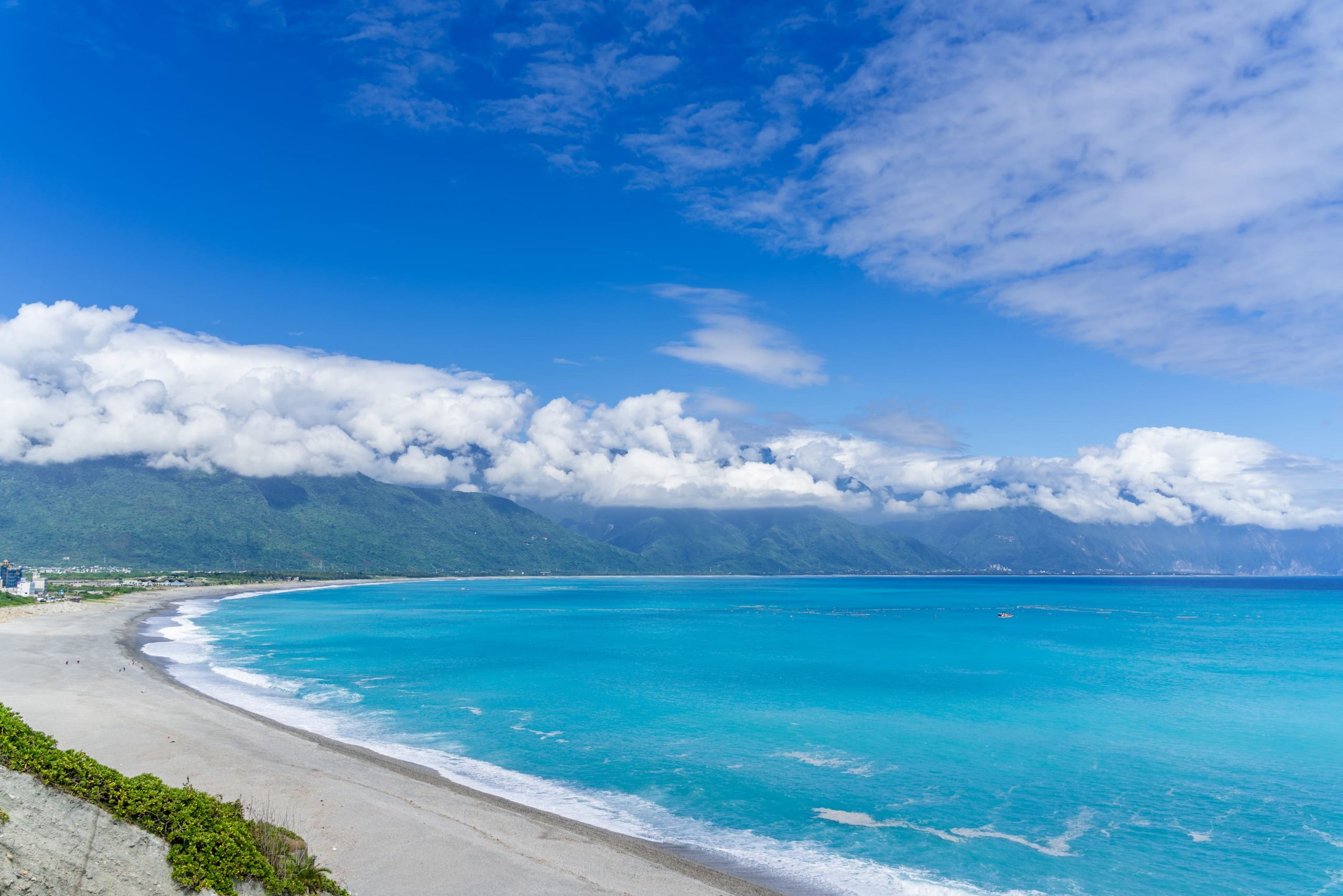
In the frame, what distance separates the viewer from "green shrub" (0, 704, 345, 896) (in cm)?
1552

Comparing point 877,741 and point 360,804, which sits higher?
point 360,804

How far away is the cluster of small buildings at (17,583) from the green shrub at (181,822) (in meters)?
146

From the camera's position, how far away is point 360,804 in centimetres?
2652

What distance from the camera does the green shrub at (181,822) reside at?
1552cm

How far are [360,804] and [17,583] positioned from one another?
506 feet

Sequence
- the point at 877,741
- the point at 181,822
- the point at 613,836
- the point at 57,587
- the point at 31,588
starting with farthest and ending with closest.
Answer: the point at 57,587 < the point at 31,588 < the point at 877,741 < the point at 613,836 < the point at 181,822


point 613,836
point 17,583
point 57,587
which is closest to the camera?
point 613,836

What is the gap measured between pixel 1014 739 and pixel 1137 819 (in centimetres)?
1392

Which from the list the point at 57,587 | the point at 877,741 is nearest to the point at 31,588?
the point at 57,587

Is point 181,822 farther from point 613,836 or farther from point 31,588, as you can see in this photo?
point 31,588

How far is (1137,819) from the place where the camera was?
97.1 ft

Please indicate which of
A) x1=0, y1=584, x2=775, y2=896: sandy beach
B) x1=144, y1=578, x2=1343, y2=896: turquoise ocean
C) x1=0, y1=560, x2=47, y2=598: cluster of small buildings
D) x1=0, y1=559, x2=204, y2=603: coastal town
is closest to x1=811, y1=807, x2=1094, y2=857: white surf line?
x1=144, y1=578, x2=1343, y2=896: turquoise ocean

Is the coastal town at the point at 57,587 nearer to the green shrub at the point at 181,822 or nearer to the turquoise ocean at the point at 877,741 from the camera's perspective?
the turquoise ocean at the point at 877,741

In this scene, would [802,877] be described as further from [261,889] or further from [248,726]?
[248,726]
